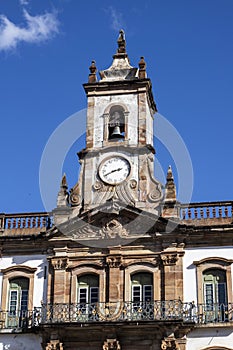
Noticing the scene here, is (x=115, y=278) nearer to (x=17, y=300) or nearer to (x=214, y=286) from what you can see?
(x=214, y=286)

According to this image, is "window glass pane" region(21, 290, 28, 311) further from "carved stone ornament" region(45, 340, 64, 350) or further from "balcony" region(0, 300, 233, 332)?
"carved stone ornament" region(45, 340, 64, 350)

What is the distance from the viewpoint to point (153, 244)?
3206cm

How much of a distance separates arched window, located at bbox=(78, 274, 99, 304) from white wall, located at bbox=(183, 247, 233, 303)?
3641 millimetres

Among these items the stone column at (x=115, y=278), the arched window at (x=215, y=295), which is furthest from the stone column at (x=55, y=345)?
the arched window at (x=215, y=295)

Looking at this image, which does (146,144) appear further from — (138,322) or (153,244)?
(138,322)

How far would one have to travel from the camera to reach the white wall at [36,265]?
106ft

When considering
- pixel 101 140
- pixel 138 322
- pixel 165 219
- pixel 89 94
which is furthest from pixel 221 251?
pixel 89 94

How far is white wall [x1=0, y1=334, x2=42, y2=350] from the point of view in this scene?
103ft

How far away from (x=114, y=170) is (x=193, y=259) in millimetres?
5202

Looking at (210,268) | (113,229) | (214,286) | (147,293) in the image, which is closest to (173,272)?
(147,293)

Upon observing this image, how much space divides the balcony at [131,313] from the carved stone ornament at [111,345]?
80 centimetres

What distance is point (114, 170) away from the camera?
33656 millimetres

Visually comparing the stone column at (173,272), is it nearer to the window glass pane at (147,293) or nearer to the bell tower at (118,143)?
the window glass pane at (147,293)

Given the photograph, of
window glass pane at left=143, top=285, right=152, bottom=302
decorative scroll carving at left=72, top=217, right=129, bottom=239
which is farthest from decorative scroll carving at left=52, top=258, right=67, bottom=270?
window glass pane at left=143, top=285, right=152, bottom=302
